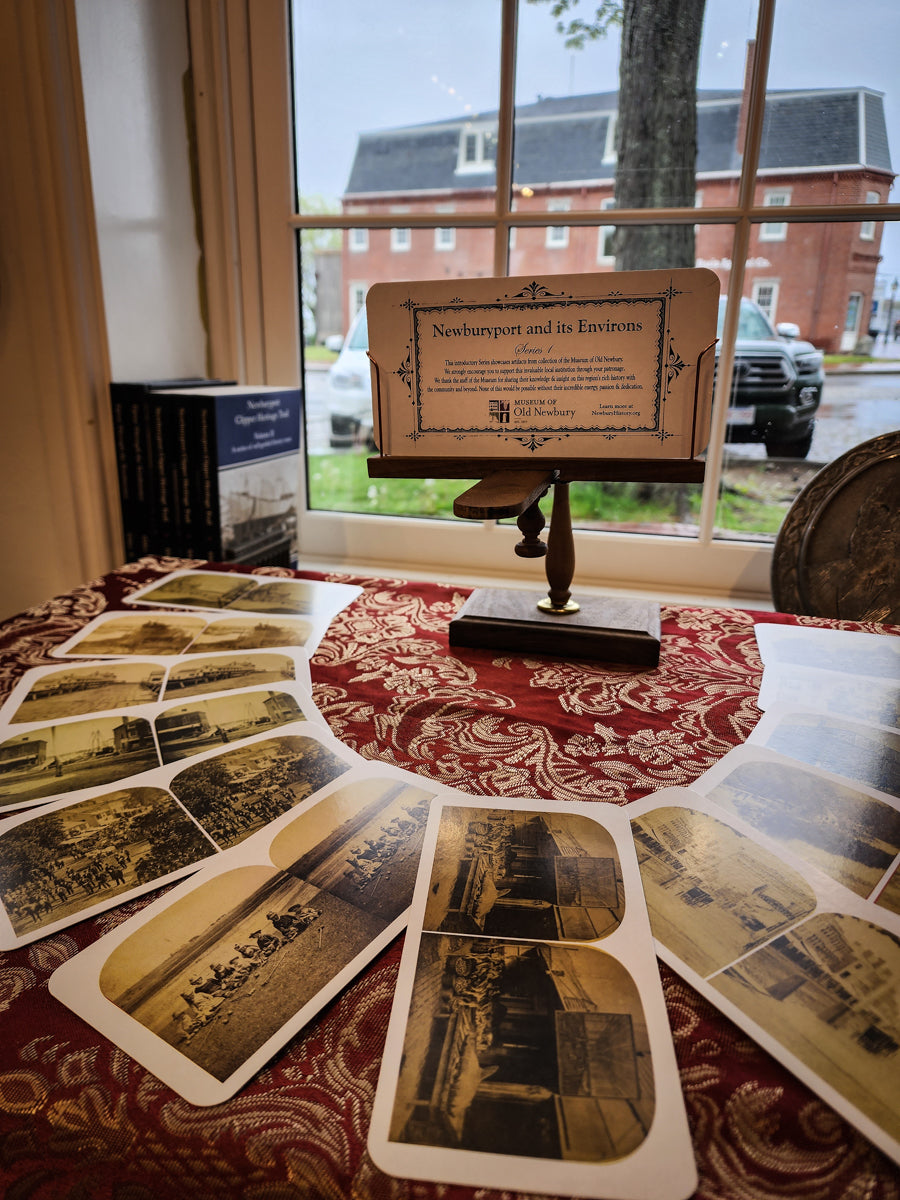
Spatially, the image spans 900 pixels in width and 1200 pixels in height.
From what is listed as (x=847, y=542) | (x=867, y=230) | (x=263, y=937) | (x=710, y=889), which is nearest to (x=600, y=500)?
(x=847, y=542)

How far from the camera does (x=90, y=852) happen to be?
1.73ft

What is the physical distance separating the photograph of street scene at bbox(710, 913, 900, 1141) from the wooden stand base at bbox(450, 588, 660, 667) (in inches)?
15.9

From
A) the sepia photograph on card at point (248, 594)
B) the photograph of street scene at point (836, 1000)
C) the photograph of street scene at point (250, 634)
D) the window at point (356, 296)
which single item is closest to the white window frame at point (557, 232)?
the window at point (356, 296)

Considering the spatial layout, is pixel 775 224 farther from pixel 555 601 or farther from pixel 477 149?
pixel 555 601

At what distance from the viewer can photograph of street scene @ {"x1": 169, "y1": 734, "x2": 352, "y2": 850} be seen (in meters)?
0.56

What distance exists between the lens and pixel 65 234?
4.05 feet

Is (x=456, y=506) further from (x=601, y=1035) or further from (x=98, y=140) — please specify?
(x=98, y=140)

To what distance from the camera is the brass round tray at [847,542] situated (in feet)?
3.62

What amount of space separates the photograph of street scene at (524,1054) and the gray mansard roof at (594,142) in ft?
4.14

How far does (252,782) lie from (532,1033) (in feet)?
1.00

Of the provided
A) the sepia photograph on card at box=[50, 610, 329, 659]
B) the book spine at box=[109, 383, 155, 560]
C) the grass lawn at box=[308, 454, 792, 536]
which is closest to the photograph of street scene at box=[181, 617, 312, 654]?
the sepia photograph on card at box=[50, 610, 329, 659]

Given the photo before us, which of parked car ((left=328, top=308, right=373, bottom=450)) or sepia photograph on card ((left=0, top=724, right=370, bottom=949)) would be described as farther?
parked car ((left=328, top=308, right=373, bottom=450))

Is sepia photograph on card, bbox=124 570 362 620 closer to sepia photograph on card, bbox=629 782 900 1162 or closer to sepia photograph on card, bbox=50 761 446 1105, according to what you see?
sepia photograph on card, bbox=50 761 446 1105

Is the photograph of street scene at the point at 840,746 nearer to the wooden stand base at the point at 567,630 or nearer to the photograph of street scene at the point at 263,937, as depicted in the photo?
the wooden stand base at the point at 567,630
